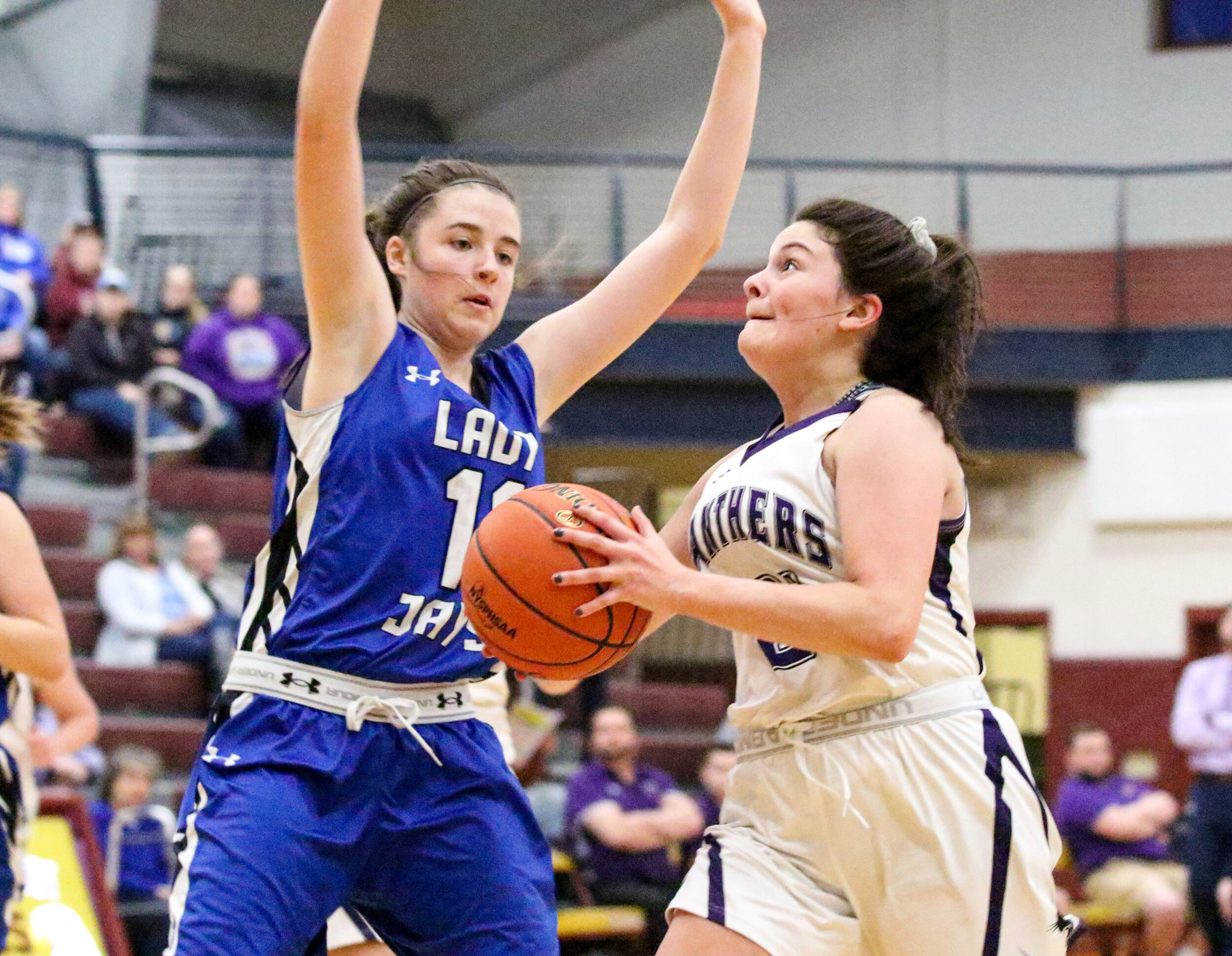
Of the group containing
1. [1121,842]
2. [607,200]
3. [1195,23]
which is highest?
[1195,23]

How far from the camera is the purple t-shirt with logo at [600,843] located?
852 centimetres

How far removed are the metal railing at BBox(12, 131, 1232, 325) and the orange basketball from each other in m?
9.38

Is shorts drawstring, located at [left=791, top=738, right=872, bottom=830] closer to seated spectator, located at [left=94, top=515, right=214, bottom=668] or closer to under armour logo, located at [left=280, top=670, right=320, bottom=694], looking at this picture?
under armour logo, located at [left=280, top=670, right=320, bottom=694]

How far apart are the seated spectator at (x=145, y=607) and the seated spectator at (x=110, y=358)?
142 centimetres

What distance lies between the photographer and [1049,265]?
46.6 feet

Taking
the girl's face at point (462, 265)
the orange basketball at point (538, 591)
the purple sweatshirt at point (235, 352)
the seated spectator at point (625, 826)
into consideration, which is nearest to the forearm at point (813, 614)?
the orange basketball at point (538, 591)

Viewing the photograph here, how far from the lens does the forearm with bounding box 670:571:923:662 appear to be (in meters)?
2.81

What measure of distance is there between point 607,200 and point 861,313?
1121 centimetres

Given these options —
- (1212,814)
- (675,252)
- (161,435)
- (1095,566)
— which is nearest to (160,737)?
(161,435)

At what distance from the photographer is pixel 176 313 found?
11516mm

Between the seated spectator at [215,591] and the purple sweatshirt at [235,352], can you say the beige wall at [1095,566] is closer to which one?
the purple sweatshirt at [235,352]

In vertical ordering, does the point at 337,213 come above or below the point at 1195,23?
below

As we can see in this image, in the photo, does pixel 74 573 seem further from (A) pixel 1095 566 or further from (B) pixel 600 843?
(A) pixel 1095 566

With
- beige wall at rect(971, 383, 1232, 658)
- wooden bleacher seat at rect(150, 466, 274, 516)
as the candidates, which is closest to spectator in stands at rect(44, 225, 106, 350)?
wooden bleacher seat at rect(150, 466, 274, 516)
